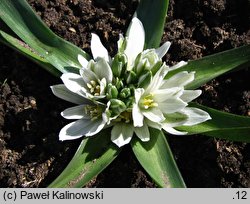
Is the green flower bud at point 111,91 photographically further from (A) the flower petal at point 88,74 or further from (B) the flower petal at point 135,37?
(B) the flower petal at point 135,37

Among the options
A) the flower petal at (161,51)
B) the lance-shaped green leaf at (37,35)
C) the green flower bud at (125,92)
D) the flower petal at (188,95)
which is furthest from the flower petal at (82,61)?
the flower petal at (188,95)

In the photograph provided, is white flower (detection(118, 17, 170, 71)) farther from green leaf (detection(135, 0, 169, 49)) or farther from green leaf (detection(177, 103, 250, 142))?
green leaf (detection(177, 103, 250, 142))

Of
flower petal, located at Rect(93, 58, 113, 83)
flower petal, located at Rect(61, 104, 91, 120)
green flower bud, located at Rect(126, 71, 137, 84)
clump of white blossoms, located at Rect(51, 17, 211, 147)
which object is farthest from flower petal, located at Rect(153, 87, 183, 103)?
flower petal, located at Rect(61, 104, 91, 120)

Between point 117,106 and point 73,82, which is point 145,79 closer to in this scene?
point 117,106

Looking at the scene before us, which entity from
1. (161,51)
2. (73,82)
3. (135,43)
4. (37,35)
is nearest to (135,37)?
Answer: (135,43)

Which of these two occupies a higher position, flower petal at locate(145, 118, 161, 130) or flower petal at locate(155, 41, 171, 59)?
flower petal at locate(155, 41, 171, 59)
